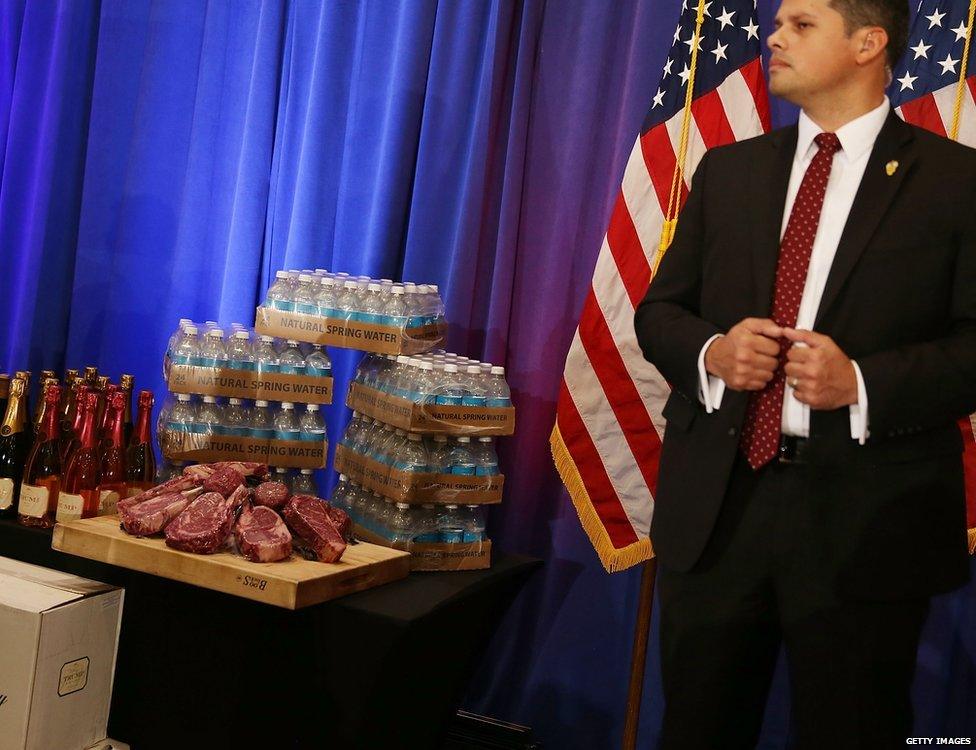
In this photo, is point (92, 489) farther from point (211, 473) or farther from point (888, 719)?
point (888, 719)

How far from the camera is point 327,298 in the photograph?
9.95 feet

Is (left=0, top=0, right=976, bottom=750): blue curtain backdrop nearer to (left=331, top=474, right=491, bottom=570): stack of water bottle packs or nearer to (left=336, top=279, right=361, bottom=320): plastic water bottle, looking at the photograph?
(left=336, top=279, right=361, bottom=320): plastic water bottle

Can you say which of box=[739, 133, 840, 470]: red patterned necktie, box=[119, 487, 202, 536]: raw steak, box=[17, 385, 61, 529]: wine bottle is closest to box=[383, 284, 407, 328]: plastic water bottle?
box=[119, 487, 202, 536]: raw steak

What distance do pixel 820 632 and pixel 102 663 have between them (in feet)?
5.45

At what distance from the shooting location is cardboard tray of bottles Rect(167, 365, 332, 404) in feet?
9.89

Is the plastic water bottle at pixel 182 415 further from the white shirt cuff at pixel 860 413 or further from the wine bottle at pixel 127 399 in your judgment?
the white shirt cuff at pixel 860 413

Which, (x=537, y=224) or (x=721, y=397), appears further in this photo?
(x=537, y=224)

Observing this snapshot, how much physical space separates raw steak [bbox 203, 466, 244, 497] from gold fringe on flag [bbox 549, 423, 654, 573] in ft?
2.92

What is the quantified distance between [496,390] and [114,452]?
1.04 m

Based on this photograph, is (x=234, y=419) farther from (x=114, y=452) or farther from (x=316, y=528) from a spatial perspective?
(x=316, y=528)

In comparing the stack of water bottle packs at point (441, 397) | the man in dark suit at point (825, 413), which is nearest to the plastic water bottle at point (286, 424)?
the stack of water bottle packs at point (441, 397)

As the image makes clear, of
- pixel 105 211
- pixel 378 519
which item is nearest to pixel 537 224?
pixel 378 519

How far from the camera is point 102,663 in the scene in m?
2.61

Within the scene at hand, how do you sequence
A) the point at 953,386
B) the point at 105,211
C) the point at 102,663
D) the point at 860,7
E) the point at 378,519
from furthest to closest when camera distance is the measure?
the point at 105,211, the point at 378,519, the point at 102,663, the point at 860,7, the point at 953,386
